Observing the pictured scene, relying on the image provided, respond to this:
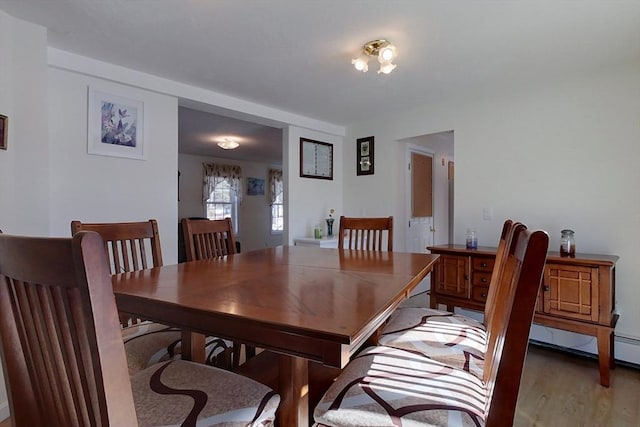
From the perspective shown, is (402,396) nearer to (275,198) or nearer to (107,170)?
(107,170)

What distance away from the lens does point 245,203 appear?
756cm

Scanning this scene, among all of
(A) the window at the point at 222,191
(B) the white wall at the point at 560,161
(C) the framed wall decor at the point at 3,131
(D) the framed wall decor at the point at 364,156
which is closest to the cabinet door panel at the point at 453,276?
(B) the white wall at the point at 560,161

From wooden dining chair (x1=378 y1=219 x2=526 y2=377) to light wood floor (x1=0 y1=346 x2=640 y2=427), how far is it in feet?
2.35

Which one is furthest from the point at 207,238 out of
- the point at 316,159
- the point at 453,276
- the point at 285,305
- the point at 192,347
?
the point at 316,159

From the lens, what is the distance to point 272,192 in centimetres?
803

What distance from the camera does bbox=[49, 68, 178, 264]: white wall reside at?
7.56ft

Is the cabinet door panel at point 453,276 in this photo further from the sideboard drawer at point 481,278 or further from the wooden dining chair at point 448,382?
the wooden dining chair at point 448,382

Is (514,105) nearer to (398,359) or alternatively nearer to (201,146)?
(398,359)

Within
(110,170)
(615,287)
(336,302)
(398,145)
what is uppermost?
(398,145)

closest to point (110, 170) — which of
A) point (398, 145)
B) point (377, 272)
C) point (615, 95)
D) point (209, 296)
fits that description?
point (209, 296)

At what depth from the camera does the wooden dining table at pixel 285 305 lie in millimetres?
719

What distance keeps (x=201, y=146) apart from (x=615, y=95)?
5.57 metres

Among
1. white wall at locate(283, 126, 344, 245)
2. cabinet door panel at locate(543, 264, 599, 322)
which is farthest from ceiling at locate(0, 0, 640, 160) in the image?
cabinet door panel at locate(543, 264, 599, 322)

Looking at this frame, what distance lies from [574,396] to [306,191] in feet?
9.90
